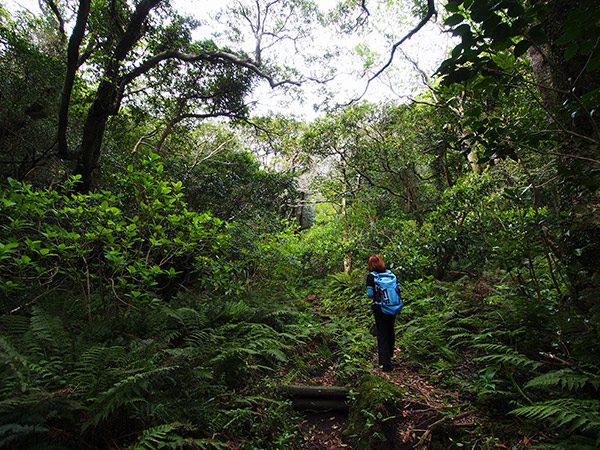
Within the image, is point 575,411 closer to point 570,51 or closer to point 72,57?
point 570,51

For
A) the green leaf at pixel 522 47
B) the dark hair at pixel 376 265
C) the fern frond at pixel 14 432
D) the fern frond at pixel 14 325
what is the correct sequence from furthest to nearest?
the dark hair at pixel 376 265, the fern frond at pixel 14 325, the green leaf at pixel 522 47, the fern frond at pixel 14 432

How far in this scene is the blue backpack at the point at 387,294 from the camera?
173 inches

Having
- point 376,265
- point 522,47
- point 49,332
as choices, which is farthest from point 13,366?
point 376,265

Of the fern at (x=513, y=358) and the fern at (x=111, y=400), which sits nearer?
the fern at (x=111, y=400)

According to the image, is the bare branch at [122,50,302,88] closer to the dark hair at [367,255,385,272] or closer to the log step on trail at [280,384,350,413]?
the dark hair at [367,255,385,272]

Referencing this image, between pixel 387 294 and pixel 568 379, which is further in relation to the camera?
pixel 387 294

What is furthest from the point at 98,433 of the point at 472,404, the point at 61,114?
the point at 61,114

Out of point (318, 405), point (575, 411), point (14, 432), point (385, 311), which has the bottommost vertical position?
point (318, 405)

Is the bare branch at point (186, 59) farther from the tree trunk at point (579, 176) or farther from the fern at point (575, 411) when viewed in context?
the fern at point (575, 411)

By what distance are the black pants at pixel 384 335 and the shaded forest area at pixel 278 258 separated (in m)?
0.34

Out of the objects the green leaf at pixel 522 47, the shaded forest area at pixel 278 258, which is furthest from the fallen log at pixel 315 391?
the green leaf at pixel 522 47

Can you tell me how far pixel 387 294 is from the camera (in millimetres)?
4465

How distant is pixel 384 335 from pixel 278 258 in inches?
166

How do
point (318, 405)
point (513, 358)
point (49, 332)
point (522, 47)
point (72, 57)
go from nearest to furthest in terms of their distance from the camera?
point (522, 47) < point (49, 332) < point (513, 358) < point (318, 405) < point (72, 57)
